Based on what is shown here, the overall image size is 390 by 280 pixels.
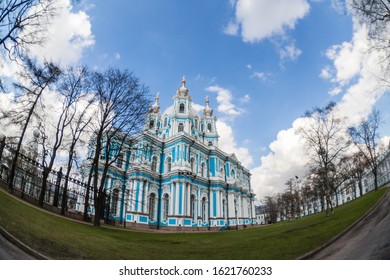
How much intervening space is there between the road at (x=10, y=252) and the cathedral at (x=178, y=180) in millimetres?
13967

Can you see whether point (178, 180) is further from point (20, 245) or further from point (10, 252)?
point (10, 252)

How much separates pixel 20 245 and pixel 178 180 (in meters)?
22.2

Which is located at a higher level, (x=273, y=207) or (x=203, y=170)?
(x=203, y=170)

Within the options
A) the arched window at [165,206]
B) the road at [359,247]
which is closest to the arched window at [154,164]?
the arched window at [165,206]

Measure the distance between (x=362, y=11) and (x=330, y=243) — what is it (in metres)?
9.02

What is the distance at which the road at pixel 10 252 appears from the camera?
16.5 feet

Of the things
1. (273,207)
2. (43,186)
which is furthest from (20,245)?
(273,207)

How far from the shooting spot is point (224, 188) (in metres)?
34.8

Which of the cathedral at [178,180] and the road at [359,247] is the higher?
the cathedral at [178,180]

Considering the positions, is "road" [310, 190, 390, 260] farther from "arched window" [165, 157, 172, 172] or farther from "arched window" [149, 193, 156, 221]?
"arched window" [165, 157, 172, 172]

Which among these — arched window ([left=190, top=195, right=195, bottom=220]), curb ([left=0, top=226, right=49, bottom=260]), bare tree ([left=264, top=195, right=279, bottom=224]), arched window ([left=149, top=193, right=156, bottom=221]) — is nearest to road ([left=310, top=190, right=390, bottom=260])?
curb ([left=0, top=226, right=49, bottom=260])

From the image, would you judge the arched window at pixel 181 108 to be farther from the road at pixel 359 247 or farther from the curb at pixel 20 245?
the curb at pixel 20 245

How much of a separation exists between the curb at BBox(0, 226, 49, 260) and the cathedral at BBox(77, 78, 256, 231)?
13.8 m

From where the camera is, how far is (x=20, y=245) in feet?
17.9
